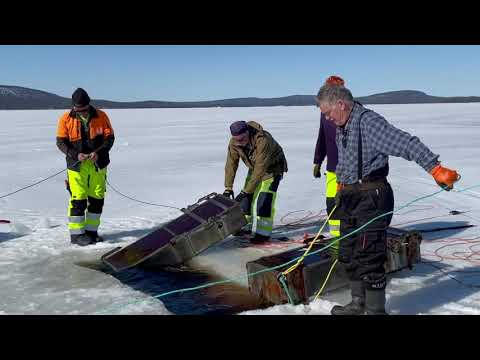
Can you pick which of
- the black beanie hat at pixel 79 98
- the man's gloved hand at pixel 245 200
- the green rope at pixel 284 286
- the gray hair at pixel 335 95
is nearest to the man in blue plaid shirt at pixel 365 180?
the gray hair at pixel 335 95

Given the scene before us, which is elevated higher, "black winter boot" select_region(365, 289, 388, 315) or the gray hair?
the gray hair

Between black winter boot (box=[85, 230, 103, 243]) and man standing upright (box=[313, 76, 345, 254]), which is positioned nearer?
man standing upright (box=[313, 76, 345, 254])

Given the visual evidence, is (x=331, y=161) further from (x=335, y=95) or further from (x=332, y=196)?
(x=335, y=95)

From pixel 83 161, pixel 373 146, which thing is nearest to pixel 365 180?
pixel 373 146

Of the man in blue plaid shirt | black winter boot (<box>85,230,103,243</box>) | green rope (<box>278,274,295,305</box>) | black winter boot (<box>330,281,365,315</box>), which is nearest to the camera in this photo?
the man in blue plaid shirt

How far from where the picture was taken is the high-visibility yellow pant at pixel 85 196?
17.1 ft

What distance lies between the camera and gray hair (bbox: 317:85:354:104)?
293 centimetres

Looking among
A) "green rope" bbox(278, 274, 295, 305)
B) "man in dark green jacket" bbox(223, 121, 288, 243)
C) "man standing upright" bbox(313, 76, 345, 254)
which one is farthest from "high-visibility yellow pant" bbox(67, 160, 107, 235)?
"green rope" bbox(278, 274, 295, 305)

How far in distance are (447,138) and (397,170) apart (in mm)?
7134

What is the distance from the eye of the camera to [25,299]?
3.76 metres

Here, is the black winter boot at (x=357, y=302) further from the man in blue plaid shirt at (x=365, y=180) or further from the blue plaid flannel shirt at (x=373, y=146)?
the blue plaid flannel shirt at (x=373, y=146)

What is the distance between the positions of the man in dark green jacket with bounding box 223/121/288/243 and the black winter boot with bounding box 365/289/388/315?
7.56 ft

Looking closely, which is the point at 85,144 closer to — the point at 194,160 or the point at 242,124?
the point at 242,124

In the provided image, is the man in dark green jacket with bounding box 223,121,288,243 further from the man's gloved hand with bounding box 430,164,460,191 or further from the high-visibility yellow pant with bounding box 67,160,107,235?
the man's gloved hand with bounding box 430,164,460,191
